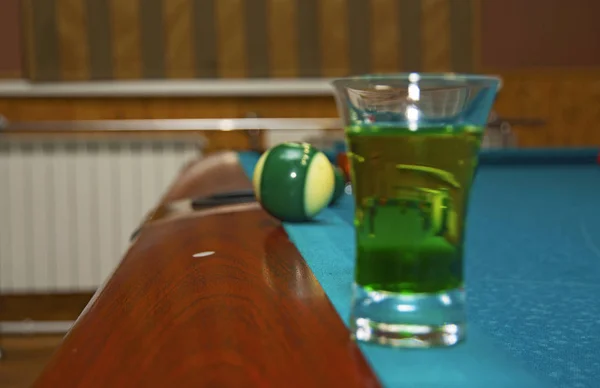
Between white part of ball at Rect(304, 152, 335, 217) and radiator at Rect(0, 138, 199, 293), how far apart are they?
8.78 feet

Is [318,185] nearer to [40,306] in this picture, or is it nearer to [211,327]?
[211,327]

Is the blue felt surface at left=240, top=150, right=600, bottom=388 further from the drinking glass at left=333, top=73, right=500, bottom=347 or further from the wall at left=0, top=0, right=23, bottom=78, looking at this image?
the wall at left=0, top=0, right=23, bottom=78

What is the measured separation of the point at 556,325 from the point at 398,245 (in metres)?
0.18

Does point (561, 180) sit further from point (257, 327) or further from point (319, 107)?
point (319, 107)

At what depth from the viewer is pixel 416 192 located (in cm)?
47

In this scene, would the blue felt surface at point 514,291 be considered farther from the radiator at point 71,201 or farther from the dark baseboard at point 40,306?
the dark baseboard at point 40,306

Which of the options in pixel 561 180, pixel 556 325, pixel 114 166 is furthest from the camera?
pixel 114 166

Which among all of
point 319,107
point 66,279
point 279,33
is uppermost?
point 279,33

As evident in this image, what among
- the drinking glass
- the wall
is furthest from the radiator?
the drinking glass

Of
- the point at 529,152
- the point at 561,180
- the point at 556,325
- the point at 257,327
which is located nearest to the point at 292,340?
the point at 257,327

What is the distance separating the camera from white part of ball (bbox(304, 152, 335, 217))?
0.98m

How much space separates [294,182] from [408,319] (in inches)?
21.4

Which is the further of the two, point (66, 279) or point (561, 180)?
point (66, 279)

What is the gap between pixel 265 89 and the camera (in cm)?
372
